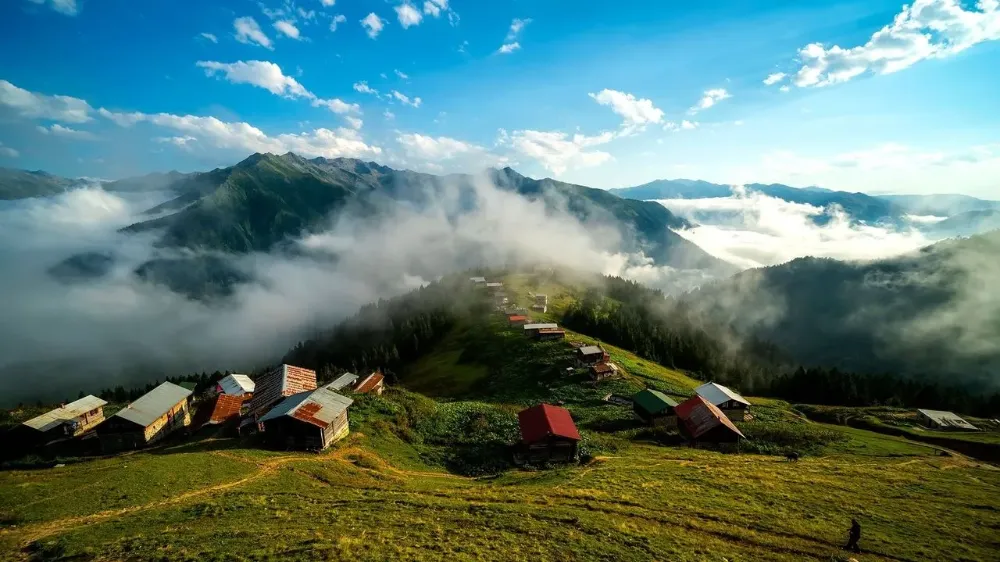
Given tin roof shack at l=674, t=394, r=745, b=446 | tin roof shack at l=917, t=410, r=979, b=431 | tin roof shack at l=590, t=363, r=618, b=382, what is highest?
tin roof shack at l=674, t=394, r=745, b=446

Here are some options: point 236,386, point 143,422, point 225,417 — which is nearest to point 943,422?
point 225,417

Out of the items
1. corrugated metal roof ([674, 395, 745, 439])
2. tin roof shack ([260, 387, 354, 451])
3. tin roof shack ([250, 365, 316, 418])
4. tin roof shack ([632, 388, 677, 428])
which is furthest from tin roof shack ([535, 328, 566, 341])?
tin roof shack ([260, 387, 354, 451])

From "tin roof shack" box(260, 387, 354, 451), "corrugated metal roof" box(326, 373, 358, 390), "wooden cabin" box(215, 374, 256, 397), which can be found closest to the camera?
"tin roof shack" box(260, 387, 354, 451)

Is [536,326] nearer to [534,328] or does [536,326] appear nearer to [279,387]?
[534,328]

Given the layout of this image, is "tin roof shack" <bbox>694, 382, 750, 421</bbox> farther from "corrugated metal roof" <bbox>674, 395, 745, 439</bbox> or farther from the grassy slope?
the grassy slope

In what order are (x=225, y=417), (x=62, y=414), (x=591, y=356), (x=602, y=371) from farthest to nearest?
(x=591, y=356)
(x=602, y=371)
(x=62, y=414)
(x=225, y=417)

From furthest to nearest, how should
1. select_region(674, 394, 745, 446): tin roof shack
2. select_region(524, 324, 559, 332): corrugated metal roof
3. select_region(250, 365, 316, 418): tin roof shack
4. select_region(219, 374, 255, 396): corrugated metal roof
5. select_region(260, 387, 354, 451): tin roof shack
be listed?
select_region(524, 324, 559, 332): corrugated metal roof, select_region(219, 374, 255, 396): corrugated metal roof, select_region(674, 394, 745, 446): tin roof shack, select_region(250, 365, 316, 418): tin roof shack, select_region(260, 387, 354, 451): tin roof shack
